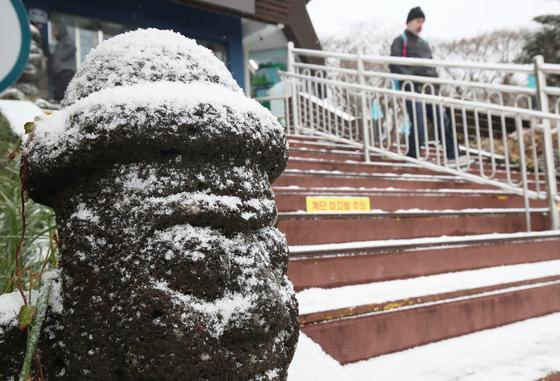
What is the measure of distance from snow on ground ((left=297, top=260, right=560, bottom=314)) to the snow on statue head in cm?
100

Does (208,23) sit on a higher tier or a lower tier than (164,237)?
higher

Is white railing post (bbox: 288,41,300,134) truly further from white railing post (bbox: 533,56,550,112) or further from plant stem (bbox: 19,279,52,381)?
plant stem (bbox: 19,279,52,381)

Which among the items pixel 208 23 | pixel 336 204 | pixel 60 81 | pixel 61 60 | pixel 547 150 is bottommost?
pixel 336 204

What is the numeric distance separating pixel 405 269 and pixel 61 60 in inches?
296

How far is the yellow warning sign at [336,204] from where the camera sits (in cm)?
333

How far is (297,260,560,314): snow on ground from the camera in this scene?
2.15 metres

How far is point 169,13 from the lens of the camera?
9938mm

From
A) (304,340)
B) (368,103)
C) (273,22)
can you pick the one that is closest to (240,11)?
(273,22)

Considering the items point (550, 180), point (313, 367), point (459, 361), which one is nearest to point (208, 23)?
point (550, 180)

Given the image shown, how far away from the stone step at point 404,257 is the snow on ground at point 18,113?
7.94ft

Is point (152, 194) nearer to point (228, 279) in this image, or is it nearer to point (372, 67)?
point (228, 279)

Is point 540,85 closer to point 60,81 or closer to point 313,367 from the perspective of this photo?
point 313,367

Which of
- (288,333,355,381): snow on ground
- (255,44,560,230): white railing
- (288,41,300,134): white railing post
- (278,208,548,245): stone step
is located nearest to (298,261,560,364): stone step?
(288,333,355,381): snow on ground

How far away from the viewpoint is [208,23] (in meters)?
10.6
